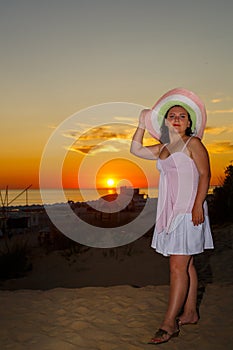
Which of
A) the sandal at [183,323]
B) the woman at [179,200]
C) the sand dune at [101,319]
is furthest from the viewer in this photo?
the sandal at [183,323]

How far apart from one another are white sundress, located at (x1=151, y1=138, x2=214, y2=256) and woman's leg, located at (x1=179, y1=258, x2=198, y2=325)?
45 cm

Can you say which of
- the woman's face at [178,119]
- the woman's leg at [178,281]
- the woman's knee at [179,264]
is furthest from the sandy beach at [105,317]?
the woman's face at [178,119]

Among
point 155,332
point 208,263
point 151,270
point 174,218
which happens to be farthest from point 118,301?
point 208,263

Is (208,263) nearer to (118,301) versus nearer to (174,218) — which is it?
(118,301)

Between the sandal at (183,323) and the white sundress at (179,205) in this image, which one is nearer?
the white sundress at (179,205)

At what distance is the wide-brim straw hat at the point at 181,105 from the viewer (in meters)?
4.48

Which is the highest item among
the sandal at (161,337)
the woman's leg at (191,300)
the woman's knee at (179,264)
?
the woman's knee at (179,264)

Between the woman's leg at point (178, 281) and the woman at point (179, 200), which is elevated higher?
the woman at point (179, 200)

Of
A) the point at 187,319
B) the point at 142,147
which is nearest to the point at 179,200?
the point at 142,147

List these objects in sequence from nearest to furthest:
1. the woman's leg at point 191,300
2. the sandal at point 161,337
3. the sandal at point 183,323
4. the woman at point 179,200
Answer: the woman at point 179,200
the sandal at point 161,337
the woman's leg at point 191,300
the sandal at point 183,323

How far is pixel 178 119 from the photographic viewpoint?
14.6 ft

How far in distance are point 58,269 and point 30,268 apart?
0.55 metres

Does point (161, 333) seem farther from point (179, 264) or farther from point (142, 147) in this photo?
point (142, 147)

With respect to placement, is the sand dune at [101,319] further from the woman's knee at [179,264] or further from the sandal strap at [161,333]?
the woman's knee at [179,264]
